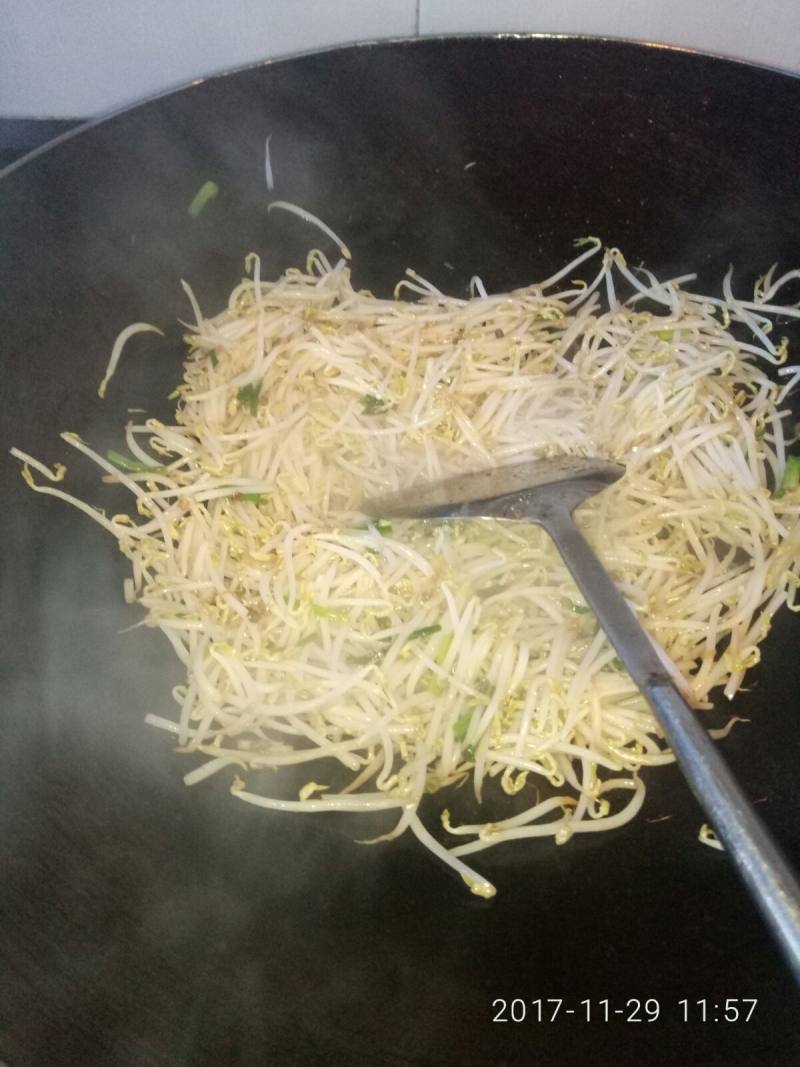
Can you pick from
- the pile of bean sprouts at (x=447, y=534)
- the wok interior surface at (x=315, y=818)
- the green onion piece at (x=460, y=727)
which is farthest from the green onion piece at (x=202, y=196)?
the green onion piece at (x=460, y=727)

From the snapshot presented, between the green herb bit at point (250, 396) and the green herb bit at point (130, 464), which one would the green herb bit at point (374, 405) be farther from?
the green herb bit at point (130, 464)

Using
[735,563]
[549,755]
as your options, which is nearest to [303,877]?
[549,755]

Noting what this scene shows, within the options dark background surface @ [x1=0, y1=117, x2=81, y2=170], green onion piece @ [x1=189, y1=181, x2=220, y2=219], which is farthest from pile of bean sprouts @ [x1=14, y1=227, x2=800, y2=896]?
dark background surface @ [x1=0, y1=117, x2=81, y2=170]

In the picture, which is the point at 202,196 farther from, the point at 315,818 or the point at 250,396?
the point at 315,818

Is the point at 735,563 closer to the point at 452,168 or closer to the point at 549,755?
the point at 549,755

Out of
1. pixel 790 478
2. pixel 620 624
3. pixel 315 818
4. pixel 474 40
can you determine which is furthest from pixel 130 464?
pixel 790 478
